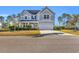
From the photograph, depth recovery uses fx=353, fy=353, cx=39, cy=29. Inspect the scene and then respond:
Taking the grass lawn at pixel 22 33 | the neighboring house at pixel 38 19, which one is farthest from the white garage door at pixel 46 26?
the grass lawn at pixel 22 33

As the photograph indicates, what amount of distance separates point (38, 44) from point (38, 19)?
39 centimetres

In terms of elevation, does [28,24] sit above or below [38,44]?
above

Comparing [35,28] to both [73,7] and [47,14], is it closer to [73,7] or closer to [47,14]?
[47,14]

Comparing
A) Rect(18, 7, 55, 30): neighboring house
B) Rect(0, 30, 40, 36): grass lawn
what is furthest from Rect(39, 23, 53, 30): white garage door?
Rect(0, 30, 40, 36): grass lawn

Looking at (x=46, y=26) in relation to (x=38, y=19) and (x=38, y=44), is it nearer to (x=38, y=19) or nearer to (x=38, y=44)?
(x=38, y=19)

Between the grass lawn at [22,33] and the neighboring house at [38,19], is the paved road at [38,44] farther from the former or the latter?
the neighboring house at [38,19]

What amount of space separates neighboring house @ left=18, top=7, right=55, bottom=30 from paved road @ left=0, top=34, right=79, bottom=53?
187 mm

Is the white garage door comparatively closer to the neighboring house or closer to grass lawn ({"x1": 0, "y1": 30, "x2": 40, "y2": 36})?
the neighboring house

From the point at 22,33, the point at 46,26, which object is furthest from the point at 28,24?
the point at 46,26

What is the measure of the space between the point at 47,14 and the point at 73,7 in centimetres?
41

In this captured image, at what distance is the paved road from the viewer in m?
5.35

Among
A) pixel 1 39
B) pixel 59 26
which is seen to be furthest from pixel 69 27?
pixel 1 39

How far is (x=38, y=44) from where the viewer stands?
17.6ft
